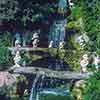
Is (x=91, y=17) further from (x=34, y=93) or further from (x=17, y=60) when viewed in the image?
(x=34, y=93)

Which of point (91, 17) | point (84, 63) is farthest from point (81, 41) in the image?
point (84, 63)

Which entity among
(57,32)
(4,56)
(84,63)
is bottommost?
(84,63)

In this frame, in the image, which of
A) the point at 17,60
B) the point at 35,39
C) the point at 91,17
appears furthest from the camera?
the point at 35,39

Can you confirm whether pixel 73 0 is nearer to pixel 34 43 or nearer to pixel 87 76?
pixel 34 43

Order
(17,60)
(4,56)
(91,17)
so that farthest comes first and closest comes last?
(91,17), (4,56), (17,60)

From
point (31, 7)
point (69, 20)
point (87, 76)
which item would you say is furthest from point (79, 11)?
point (87, 76)

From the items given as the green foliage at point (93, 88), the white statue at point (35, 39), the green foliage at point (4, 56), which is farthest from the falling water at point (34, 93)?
the white statue at point (35, 39)

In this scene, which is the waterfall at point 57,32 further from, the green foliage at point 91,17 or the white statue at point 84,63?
the white statue at point 84,63

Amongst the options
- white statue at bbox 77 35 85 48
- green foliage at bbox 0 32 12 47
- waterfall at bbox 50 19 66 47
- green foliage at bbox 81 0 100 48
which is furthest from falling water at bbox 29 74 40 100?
waterfall at bbox 50 19 66 47

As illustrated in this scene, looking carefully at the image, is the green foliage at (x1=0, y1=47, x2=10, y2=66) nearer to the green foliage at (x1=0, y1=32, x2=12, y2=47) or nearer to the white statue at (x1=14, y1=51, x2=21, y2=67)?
the white statue at (x1=14, y1=51, x2=21, y2=67)
